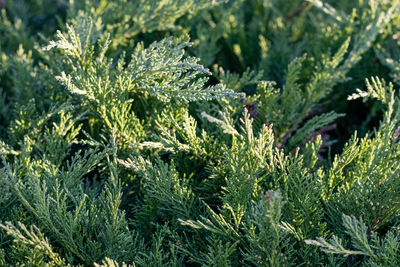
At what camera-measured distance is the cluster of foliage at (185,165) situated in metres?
1.14

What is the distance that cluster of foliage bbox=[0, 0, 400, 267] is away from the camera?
1139mm

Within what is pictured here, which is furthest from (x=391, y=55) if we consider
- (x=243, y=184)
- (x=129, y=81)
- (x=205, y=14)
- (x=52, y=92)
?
(x=52, y=92)

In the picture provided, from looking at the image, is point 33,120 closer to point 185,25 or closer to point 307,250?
point 185,25

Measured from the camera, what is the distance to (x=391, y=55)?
1.96 m

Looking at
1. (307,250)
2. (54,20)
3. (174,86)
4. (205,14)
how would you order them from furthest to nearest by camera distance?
(54,20) < (205,14) < (174,86) < (307,250)

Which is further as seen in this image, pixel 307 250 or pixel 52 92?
pixel 52 92

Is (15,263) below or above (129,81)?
below

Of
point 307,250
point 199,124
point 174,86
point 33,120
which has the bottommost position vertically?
point 307,250

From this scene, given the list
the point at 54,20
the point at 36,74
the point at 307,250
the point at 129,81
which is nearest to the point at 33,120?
the point at 36,74

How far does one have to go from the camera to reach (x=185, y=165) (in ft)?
4.69

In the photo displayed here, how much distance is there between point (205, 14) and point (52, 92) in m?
0.96

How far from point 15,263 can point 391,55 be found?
1.86m

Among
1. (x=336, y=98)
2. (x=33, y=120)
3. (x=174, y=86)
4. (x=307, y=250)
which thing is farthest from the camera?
(x=336, y=98)

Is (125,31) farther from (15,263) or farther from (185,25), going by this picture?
(15,263)
